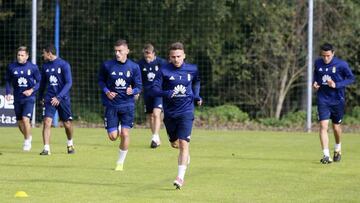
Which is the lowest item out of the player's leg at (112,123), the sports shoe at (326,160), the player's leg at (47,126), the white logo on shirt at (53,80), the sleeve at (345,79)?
the sports shoe at (326,160)

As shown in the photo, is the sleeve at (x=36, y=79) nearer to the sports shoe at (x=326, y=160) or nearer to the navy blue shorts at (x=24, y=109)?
the navy blue shorts at (x=24, y=109)

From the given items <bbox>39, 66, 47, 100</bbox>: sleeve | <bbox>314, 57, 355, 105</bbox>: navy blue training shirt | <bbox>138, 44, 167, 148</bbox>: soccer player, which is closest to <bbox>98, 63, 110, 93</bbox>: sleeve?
<bbox>39, 66, 47, 100</bbox>: sleeve

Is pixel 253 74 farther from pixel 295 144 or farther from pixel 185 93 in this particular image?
pixel 185 93

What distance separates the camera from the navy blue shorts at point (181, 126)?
527 inches

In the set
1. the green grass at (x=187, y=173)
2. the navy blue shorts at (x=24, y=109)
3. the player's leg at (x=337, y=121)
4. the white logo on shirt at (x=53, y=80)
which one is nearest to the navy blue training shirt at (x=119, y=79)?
the green grass at (x=187, y=173)

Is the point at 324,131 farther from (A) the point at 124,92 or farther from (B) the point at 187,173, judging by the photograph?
(A) the point at 124,92

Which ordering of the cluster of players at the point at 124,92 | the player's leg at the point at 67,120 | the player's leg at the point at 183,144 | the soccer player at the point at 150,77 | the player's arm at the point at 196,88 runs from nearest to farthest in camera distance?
the player's leg at the point at 183,144
the cluster of players at the point at 124,92
the player's arm at the point at 196,88
the player's leg at the point at 67,120
the soccer player at the point at 150,77

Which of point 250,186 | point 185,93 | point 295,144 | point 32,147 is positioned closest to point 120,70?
point 185,93

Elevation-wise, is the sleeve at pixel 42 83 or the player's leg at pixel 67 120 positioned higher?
the sleeve at pixel 42 83

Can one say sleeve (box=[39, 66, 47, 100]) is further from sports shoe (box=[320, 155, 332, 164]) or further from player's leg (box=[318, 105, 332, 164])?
sports shoe (box=[320, 155, 332, 164])

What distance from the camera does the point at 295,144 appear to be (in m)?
22.0

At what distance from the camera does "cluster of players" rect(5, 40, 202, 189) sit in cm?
1349

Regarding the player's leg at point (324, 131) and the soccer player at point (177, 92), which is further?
the player's leg at point (324, 131)

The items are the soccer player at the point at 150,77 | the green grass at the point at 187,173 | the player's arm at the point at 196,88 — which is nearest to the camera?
the green grass at the point at 187,173
